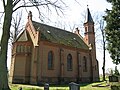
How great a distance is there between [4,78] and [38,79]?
14.3 m

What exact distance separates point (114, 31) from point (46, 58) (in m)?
14.1

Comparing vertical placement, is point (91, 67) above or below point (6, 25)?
below

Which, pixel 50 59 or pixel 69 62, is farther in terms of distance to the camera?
pixel 69 62

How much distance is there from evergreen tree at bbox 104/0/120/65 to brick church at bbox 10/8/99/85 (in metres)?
13.0

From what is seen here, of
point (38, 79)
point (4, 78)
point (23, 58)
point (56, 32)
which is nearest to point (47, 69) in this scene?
point (38, 79)

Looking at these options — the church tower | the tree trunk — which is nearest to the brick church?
the church tower

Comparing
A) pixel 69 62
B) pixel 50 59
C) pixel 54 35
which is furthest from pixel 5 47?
pixel 69 62

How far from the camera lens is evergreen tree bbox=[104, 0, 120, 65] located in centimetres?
2016

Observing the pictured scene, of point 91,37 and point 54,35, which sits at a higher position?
point 91,37

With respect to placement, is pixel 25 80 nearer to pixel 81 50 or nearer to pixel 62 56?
pixel 62 56

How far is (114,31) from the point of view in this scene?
66.7 ft

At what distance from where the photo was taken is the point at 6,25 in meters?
15.8

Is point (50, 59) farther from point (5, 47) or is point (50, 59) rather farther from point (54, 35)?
point (5, 47)

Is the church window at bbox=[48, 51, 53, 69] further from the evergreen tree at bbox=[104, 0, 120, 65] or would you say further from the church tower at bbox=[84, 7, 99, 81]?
the evergreen tree at bbox=[104, 0, 120, 65]
